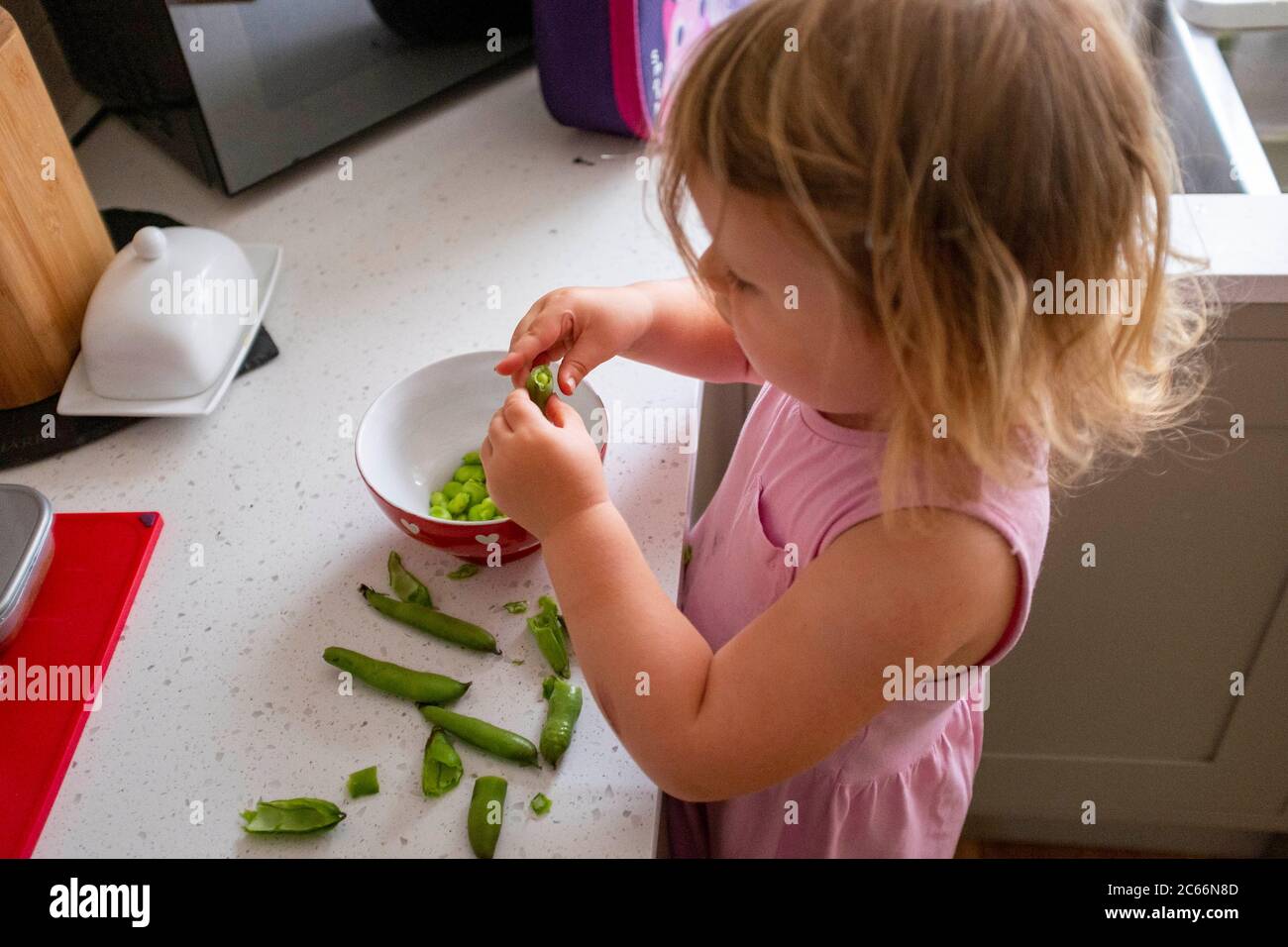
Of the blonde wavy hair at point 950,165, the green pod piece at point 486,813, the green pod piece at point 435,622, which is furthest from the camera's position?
the green pod piece at point 435,622

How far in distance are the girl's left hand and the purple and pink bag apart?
1.63 ft

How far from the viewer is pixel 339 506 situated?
2.78ft

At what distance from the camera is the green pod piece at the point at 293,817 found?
64cm

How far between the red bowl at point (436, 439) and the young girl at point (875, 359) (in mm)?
81

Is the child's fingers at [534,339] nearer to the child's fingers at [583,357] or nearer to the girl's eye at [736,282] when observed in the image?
the child's fingers at [583,357]

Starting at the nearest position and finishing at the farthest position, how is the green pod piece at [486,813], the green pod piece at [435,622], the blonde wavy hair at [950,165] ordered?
the blonde wavy hair at [950,165]
the green pod piece at [486,813]
the green pod piece at [435,622]

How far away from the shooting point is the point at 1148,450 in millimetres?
951

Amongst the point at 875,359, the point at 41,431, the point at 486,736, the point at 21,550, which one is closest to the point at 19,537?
the point at 21,550

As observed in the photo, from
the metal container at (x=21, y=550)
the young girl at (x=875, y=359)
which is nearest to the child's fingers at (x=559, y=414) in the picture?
the young girl at (x=875, y=359)

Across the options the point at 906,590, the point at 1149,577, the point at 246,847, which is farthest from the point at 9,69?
the point at 1149,577

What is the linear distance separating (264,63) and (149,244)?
26cm

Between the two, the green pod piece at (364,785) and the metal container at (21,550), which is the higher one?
the metal container at (21,550)

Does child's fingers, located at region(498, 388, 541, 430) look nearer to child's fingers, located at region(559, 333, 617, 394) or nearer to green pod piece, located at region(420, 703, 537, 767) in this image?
child's fingers, located at region(559, 333, 617, 394)

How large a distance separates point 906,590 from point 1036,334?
143 millimetres
